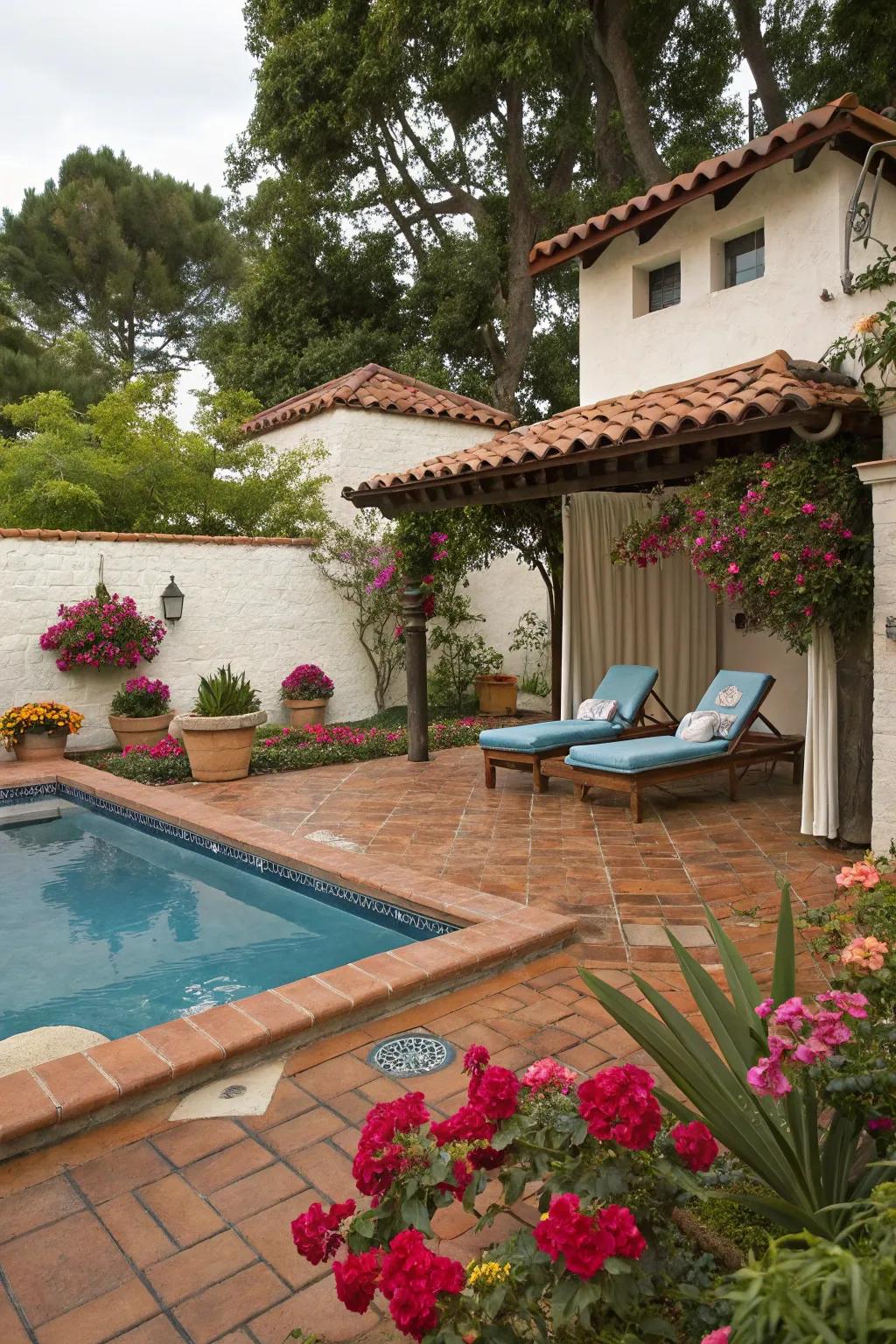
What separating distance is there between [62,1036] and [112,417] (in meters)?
9.75

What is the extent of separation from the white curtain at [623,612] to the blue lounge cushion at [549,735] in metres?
1.05

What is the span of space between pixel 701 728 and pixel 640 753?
69cm

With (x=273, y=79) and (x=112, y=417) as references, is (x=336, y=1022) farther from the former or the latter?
(x=273, y=79)

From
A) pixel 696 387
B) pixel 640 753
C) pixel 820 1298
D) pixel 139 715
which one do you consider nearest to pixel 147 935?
pixel 640 753

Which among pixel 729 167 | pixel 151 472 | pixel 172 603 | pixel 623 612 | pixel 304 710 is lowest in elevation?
pixel 304 710

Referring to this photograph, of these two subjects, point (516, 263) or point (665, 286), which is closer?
point (665, 286)

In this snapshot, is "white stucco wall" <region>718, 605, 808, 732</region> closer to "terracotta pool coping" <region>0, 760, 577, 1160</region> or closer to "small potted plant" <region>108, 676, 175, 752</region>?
"terracotta pool coping" <region>0, 760, 577, 1160</region>

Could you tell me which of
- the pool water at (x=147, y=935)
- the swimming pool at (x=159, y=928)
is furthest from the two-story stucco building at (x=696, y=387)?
the pool water at (x=147, y=935)

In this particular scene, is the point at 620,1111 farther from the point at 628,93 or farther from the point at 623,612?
the point at 628,93

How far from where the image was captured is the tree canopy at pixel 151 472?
36.3 ft

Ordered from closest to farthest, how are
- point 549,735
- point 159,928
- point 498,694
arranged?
point 159,928 → point 549,735 → point 498,694

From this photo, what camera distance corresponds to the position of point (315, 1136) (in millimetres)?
2648

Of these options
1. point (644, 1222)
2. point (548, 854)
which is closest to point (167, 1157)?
point (644, 1222)

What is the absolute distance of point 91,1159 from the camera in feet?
8.56
